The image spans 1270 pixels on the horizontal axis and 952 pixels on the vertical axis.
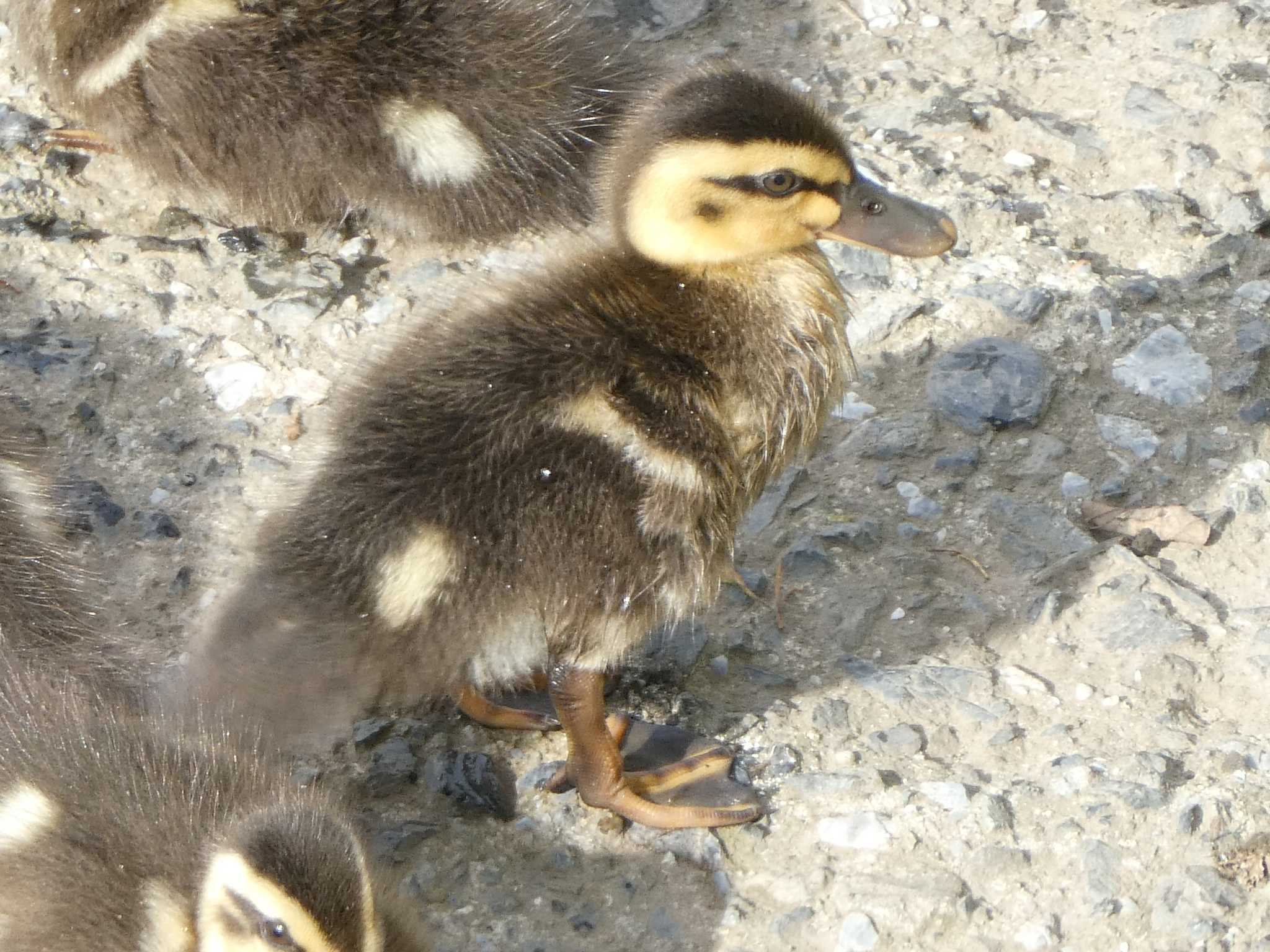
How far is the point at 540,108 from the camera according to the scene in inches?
137

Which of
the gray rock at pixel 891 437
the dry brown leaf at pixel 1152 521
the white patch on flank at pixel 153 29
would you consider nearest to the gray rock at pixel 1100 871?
the dry brown leaf at pixel 1152 521

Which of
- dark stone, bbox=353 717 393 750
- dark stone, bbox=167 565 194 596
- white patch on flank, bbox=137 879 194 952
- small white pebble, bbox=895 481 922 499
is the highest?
white patch on flank, bbox=137 879 194 952

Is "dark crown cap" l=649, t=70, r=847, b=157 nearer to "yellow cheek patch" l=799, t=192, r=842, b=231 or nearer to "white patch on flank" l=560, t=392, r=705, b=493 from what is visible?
"yellow cheek patch" l=799, t=192, r=842, b=231

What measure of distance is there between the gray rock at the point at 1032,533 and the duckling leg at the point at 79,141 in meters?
2.11

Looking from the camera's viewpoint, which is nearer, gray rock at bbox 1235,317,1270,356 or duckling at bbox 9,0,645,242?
gray rock at bbox 1235,317,1270,356

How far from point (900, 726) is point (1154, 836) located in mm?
433

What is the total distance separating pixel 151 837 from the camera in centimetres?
214

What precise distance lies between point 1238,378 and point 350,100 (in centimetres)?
187

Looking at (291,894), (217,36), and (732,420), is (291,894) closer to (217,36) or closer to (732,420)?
(732,420)

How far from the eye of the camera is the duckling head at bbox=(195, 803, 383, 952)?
1.94m

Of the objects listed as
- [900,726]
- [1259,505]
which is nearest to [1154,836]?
[900,726]

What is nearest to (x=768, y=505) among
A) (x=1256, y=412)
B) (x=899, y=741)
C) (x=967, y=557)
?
(x=967, y=557)

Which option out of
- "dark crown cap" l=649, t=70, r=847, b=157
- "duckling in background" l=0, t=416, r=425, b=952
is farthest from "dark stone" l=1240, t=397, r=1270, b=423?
"duckling in background" l=0, t=416, r=425, b=952

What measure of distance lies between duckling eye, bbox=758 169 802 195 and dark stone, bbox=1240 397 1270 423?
114 cm
